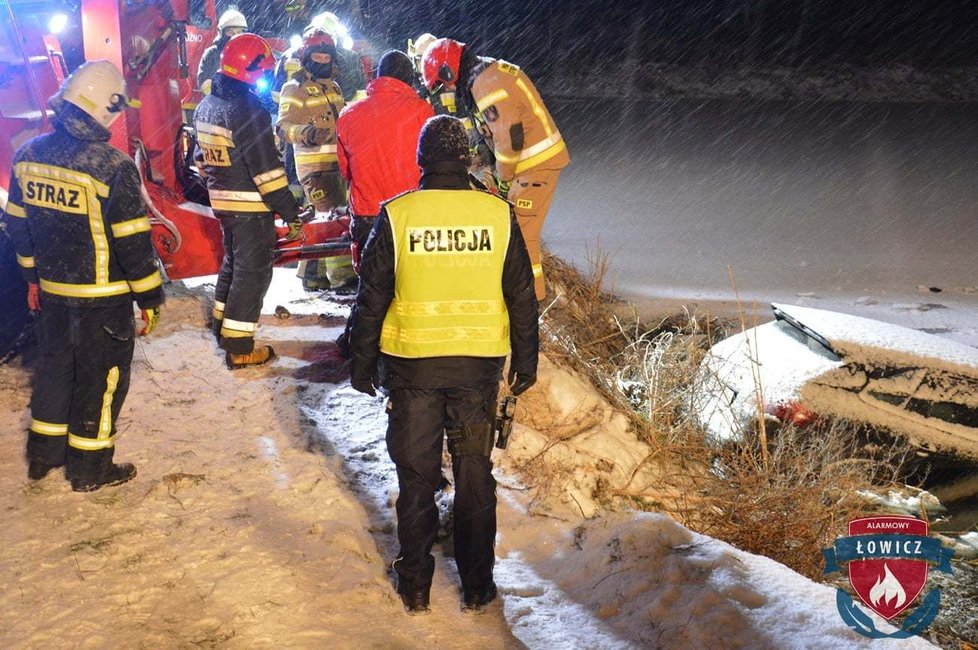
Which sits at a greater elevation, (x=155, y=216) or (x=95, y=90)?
(x=95, y=90)

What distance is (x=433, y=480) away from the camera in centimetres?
340

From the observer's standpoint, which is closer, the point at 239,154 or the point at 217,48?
the point at 239,154

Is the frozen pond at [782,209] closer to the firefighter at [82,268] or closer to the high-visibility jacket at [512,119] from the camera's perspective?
the high-visibility jacket at [512,119]

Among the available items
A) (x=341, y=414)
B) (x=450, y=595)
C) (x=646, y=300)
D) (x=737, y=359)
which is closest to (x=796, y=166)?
(x=646, y=300)

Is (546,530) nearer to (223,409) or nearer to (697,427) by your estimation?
(697,427)

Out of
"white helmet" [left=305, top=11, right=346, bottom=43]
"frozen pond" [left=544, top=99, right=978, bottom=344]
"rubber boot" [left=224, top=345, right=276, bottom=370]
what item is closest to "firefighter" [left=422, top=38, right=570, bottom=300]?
"rubber boot" [left=224, top=345, right=276, bottom=370]

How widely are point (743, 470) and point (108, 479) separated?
331 centimetres

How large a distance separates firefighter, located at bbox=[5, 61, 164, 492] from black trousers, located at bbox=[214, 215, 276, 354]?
1.20 metres

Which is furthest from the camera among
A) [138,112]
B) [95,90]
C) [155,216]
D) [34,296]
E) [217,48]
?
[217,48]

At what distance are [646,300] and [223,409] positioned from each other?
5085 millimetres

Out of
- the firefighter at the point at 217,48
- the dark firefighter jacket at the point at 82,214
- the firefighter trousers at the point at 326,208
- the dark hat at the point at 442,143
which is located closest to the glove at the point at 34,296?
the dark firefighter jacket at the point at 82,214

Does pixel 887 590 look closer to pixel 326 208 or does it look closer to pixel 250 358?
pixel 250 358

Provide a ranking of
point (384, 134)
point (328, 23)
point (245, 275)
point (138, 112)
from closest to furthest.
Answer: point (384, 134), point (245, 275), point (138, 112), point (328, 23)

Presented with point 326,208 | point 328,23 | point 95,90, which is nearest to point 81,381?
point 95,90
